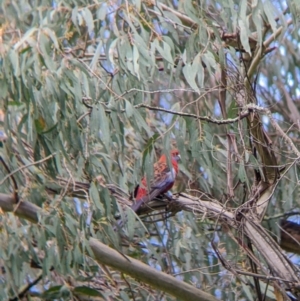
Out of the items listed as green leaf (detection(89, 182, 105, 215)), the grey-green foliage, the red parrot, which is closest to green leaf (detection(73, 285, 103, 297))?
the grey-green foliage

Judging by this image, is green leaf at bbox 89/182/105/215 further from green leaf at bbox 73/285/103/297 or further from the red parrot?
green leaf at bbox 73/285/103/297

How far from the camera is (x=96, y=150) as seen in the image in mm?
3826

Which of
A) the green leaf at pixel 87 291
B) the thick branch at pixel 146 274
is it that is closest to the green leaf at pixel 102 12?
the thick branch at pixel 146 274

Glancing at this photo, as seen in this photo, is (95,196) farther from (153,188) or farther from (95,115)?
(153,188)

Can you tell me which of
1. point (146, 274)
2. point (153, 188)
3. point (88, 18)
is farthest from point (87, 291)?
point (88, 18)

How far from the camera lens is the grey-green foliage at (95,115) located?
133 inches

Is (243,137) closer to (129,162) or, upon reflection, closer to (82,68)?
(82,68)

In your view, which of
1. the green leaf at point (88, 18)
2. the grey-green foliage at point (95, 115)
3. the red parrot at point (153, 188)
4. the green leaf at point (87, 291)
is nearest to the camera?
the grey-green foliage at point (95, 115)

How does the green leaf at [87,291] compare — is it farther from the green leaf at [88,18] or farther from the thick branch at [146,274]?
the green leaf at [88,18]

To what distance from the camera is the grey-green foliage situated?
338 cm

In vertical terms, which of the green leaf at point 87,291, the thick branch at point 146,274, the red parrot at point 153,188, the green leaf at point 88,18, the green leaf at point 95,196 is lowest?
the green leaf at point 87,291

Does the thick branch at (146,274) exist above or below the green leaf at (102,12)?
below

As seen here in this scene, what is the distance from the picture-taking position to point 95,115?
11.1ft

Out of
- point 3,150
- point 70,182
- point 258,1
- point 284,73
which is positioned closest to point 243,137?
point 258,1
